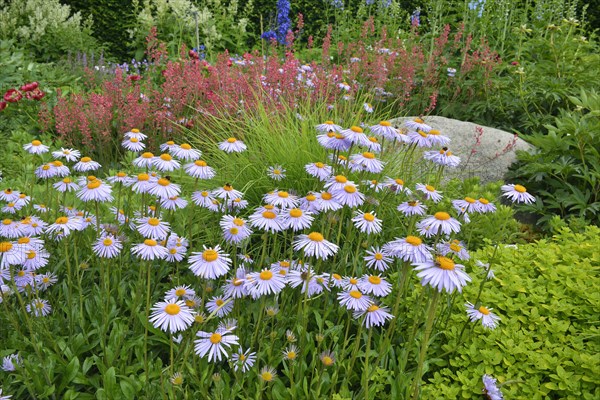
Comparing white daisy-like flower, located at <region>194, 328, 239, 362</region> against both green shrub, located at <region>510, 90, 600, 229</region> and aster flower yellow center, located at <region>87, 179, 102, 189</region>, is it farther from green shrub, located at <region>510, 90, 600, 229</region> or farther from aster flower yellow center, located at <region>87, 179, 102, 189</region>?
green shrub, located at <region>510, 90, 600, 229</region>

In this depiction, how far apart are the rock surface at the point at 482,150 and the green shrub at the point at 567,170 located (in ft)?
0.94

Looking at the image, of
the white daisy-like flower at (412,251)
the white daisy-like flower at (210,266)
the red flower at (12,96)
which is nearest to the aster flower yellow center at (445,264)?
the white daisy-like flower at (412,251)

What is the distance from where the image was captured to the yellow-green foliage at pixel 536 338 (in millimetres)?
1919

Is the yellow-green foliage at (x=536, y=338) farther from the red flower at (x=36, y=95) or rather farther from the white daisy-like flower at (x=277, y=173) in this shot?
the red flower at (x=36, y=95)

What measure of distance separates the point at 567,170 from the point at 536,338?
1.99 metres

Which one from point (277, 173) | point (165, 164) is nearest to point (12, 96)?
point (277, 173)

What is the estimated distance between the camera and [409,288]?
247cm

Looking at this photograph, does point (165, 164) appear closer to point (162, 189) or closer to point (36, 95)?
point (162, 189)

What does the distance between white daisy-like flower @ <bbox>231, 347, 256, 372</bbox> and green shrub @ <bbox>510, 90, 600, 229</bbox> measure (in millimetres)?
2578

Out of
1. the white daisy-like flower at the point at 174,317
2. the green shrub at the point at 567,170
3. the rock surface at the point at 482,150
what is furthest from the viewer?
the rock surface at the point at 482,150

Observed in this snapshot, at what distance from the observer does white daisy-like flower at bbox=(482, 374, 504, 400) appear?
1799 millimetres

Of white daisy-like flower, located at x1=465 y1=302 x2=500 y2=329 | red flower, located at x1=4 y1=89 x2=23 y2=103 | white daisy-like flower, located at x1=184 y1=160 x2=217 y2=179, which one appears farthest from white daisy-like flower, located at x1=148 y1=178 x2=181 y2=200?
red flower, located at x1=4 y1=89 x2=23 y2=103

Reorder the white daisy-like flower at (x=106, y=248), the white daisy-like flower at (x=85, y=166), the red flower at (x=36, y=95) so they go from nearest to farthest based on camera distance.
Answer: the white daisy-like flower at (x=106, y=248)
the white daisy-like flower at (x=85, y=166)
the red flower at (x=36, y=95)

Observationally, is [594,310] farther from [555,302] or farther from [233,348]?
[233,348]
